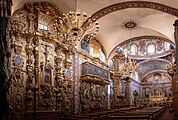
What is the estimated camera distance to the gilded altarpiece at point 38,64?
34.3 feet

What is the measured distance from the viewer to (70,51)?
13.7 metres

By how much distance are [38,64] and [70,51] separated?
2.77m

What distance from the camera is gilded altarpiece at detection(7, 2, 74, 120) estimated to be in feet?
34.3

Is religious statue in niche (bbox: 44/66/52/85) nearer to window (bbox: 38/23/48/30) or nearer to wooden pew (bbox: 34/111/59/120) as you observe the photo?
wooden pew (bbox: 34/111/59/120)

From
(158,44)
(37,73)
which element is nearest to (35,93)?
(37,73)

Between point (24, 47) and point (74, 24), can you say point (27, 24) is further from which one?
point (74, 24)

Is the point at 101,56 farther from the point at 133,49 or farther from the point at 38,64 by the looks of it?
the point at 133,49

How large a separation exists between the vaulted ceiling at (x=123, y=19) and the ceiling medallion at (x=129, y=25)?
0.48 feet

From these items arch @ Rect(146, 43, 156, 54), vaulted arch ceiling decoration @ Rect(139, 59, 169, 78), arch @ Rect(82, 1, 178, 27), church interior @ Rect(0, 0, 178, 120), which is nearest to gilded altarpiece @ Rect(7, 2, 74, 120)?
church interior @ Rect(0, 0, 178, 120)

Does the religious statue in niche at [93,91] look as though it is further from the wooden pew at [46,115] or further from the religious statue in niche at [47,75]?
the religious statue in niche at [47,75]

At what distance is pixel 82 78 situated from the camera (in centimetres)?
1444

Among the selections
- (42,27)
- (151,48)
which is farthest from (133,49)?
(42,27)

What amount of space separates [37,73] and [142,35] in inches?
407

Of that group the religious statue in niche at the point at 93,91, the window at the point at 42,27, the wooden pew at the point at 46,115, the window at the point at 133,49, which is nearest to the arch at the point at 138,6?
the window at the point at 42,27
